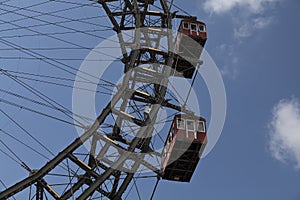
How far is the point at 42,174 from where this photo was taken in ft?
59.4

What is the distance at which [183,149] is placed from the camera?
20.6 m

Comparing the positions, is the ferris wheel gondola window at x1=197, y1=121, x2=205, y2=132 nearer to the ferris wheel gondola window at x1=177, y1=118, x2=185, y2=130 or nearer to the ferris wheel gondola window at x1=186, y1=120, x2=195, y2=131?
the ferris wheel gondola window at x1=186, y1=120, x2=195, y2=131

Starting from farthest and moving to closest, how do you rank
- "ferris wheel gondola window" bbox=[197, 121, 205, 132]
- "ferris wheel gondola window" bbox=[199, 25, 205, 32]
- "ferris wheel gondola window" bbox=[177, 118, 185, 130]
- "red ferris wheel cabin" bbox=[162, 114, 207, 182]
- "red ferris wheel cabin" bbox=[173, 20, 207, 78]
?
"ferris wheel gondola window" bbox=[199, 25, 205, 32] → "red ferris wheel cabin" bbox=[173, 20, 207, 78] → "ferris wheel gondola window" bbox=[197, 121, 205, 132] → "ferris wheel gondola window" bbox=[177, 118, 185, 130] → "red ferris wheel cabin" bbox=[162, 114, 207, 182]

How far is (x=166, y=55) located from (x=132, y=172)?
5.66m

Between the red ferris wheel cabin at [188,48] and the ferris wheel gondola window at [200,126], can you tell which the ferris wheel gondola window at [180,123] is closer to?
the ferris wheel gondola window at [200,126]

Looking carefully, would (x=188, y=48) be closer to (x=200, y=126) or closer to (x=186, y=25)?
(x=186, y=25)

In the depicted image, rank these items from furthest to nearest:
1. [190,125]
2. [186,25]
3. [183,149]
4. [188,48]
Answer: [186,25]
[188,48]
[190,125]
[183,149]

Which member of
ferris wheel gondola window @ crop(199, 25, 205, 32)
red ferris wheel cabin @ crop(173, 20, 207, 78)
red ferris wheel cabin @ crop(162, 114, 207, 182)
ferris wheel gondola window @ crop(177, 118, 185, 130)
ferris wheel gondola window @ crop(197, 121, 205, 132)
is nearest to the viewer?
red ferris wheel cabin @ crop(162, 114, 207, 182)

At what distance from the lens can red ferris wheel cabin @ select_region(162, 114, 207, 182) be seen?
20.6 m

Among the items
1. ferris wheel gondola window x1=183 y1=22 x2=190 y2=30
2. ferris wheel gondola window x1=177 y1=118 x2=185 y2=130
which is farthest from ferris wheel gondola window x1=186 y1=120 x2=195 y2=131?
ferris wheel gondola window x1=183 y1=22 x2=190 y2=30

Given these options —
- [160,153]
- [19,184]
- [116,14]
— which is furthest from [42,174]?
[116,14]

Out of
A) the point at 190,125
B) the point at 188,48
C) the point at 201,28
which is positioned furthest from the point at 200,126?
the point at 201,28

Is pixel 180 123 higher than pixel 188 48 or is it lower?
lower

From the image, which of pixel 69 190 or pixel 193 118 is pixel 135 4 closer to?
pixel 193 118
